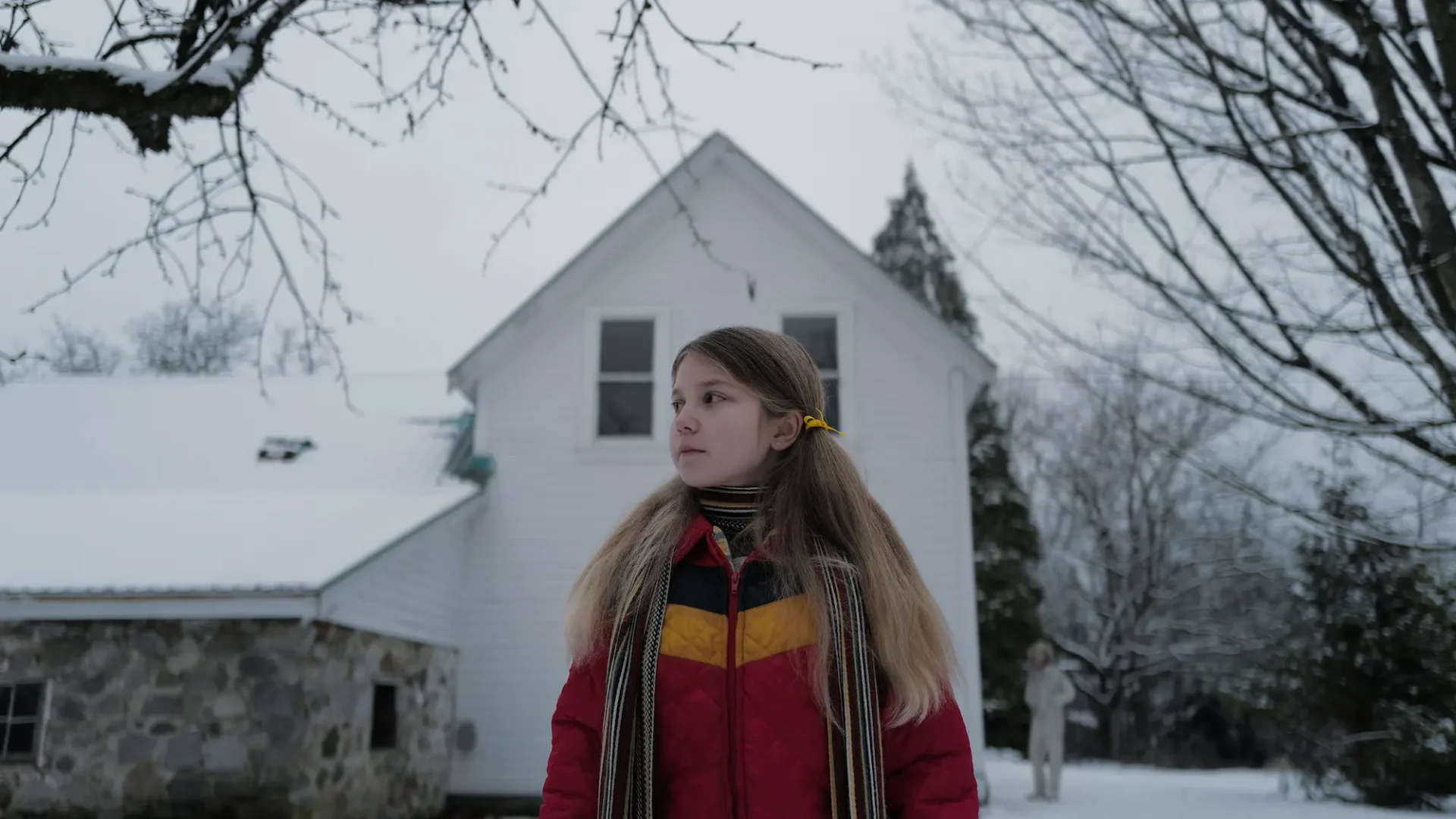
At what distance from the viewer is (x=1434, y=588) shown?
9633mm

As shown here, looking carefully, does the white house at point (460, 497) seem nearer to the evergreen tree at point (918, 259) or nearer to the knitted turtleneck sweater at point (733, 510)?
the knitted turtleneck sweater at point (733, 510)

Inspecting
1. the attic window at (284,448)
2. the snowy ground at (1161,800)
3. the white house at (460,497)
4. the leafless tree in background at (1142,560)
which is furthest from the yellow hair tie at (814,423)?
the leafless tree in background at (1142,560)

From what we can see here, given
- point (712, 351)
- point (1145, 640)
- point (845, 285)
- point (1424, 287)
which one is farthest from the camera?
point (1145, 640)

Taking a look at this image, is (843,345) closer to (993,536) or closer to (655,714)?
(655,714)

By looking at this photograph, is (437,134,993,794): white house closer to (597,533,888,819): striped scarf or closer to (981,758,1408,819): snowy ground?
(981,758,1408,819): snowy ground

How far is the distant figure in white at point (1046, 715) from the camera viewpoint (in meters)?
9.36

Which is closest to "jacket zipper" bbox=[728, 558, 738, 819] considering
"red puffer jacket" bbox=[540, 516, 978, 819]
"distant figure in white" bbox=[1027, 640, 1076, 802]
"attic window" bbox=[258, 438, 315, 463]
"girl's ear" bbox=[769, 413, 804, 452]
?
"red puffer jacket" bbox=[540, 516, 978, 819]

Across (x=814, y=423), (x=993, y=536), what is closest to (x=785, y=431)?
(x=814, y=423)

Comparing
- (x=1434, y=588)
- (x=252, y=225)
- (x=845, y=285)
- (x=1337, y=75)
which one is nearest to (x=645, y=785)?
(x=252, y=225)

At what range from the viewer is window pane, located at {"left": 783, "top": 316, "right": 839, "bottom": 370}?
9.43m

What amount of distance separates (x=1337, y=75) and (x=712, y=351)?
352 centimetres

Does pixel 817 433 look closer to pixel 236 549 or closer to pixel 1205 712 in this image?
pixel 236 549

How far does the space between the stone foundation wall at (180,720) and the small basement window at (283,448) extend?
310cm

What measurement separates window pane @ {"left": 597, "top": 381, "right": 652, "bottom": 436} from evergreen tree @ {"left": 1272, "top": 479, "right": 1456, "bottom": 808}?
624 cm
